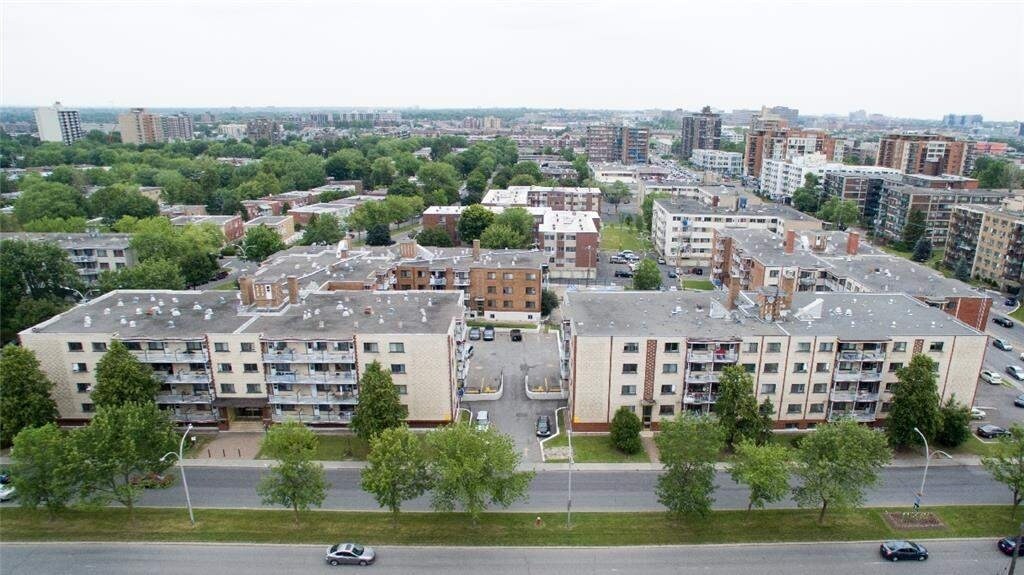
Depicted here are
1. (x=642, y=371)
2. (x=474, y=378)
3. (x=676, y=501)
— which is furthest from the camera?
(x=474, y=378)

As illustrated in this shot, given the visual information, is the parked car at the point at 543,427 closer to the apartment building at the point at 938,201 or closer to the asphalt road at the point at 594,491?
the asphalt road at the point at 594,491

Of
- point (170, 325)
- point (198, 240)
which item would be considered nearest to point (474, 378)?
point (170, 325)

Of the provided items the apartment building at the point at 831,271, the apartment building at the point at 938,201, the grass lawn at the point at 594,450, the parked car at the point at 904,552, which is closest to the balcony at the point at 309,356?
the grass lawn at the point at 594,450

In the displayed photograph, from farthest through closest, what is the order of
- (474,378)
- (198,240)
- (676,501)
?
(198,240)
(474,378)
(676,501)

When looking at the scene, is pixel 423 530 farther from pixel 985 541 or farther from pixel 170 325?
pixel 985 541

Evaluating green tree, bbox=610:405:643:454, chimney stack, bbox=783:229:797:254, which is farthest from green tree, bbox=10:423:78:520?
chimney stack, bbox=783:229:797:254

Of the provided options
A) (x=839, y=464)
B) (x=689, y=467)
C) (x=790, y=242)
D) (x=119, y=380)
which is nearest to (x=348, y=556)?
(x=689, y=467)
